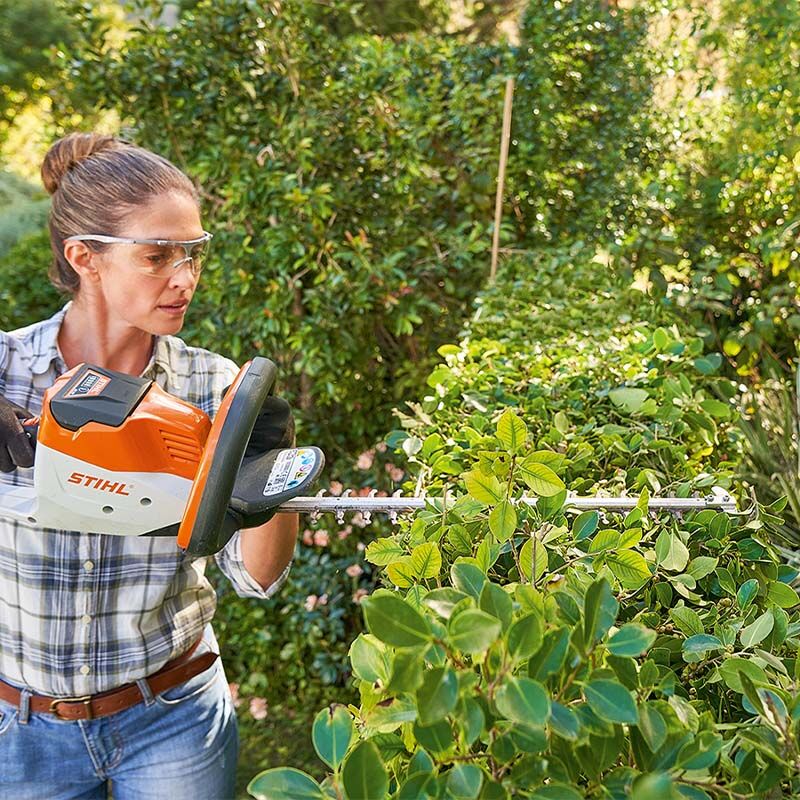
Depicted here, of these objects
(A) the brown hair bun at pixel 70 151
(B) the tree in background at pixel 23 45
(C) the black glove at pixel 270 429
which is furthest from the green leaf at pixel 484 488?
(B) the tree in background at pixel 23 45

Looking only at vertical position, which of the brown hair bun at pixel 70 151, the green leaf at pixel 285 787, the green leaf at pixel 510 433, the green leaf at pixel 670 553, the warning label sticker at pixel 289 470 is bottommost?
the warning label sticker at pixel 289 470

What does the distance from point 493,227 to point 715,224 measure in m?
1.18

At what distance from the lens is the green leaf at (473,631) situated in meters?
0.56

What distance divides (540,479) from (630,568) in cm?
14

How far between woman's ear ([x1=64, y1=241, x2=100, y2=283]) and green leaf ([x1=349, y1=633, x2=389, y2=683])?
121 centimetres

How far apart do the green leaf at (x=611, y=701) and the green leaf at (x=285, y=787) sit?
0.65 ft

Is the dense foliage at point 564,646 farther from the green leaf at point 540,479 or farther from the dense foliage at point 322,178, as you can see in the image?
the dense foliage at point 322,178

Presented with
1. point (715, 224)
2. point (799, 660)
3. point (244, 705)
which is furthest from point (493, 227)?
point (799, 660)

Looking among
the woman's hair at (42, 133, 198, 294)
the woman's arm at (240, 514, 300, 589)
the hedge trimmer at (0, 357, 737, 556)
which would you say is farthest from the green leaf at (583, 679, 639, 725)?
the woman's hair at (42, 133, 198, 294)

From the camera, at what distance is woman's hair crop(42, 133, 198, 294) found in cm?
165

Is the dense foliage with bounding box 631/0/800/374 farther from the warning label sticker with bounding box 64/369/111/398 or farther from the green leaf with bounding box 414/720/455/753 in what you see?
the green leaf with bounding box 414/720/455/753

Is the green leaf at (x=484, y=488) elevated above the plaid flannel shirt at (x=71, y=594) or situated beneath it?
elevated above

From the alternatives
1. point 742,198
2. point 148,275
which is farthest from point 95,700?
point 742,198

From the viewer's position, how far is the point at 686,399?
1.70 metres
